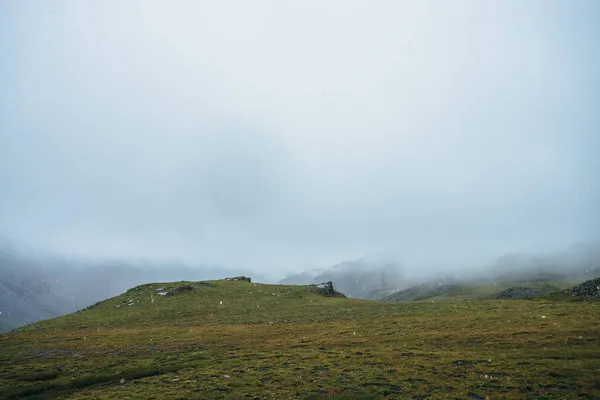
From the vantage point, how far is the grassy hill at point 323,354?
1034 inches

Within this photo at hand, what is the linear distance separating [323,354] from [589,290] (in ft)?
178

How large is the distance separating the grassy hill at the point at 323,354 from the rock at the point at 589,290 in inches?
414

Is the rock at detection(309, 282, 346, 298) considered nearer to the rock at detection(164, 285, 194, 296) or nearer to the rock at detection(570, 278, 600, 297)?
the rock at detection(164, 285, 194, 296)

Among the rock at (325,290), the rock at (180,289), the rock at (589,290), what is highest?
the rock at (180,289)

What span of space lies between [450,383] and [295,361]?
583 inches

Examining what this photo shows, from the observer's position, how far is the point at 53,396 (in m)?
30.2

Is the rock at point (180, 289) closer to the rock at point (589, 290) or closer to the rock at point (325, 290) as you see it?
the rock at point (325, 290)

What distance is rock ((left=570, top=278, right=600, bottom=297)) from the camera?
2299 inches

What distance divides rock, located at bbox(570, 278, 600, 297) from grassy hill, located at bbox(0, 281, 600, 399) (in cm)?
1051

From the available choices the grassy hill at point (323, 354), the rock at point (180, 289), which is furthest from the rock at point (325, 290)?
the rock at point (180, 289)

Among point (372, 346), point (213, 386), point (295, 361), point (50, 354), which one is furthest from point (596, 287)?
point (50, 354)

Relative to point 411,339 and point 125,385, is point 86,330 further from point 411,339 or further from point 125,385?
point 411,339

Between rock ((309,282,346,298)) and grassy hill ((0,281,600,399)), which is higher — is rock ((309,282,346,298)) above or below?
above

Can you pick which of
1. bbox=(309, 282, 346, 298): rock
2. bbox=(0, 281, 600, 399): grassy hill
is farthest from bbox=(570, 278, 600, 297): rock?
bbox=(309, 282, 346, 298): rock
